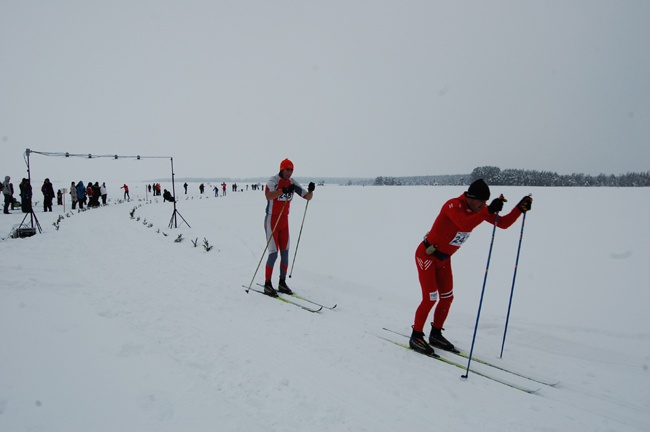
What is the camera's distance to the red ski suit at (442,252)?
363 cm

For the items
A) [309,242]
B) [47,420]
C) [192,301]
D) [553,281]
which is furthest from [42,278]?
[553,281]

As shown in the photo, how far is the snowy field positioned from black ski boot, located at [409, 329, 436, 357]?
0.48ft

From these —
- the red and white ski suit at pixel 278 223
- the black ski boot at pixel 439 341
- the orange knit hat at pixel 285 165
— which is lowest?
the black ski boot at pixel 439 341

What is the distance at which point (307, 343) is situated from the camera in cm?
399

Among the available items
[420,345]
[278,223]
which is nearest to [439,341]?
[420,345]

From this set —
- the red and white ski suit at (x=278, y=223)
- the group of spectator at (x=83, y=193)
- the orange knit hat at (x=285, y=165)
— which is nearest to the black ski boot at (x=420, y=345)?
the red and white ski suit at (x=278, y=223)

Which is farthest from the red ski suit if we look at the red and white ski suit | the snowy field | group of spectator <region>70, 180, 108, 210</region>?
group of spectator <region>70, 180, 108, 210</region>

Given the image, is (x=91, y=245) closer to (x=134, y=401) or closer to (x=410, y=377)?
(x=134, y=401)

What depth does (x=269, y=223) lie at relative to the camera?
5762mm

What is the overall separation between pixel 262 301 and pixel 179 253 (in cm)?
409

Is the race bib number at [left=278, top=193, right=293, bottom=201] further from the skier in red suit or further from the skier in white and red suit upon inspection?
the skier in red suit

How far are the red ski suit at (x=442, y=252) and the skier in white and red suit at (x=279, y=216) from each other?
2.47 meters

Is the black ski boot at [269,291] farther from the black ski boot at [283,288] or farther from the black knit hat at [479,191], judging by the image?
the black knit hat at [479,191]

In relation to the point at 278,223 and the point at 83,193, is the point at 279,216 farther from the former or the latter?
the point at 83,193
